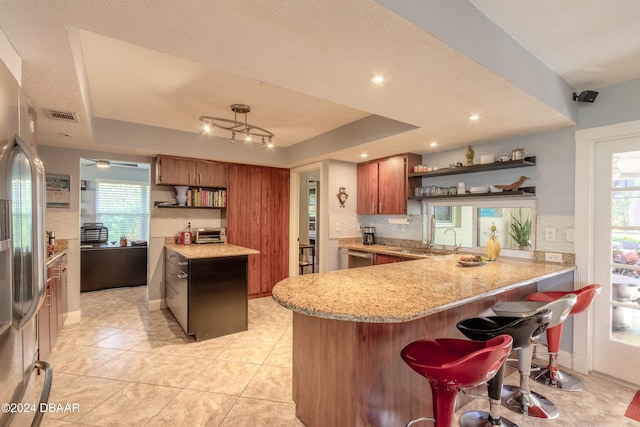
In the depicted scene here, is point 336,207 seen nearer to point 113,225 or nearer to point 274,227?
point 274,227

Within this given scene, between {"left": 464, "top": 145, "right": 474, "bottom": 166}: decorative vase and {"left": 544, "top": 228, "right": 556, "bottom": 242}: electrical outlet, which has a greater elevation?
{"left": 464, "top": 145, "right": 474, "bottom": 166}: decorative vase

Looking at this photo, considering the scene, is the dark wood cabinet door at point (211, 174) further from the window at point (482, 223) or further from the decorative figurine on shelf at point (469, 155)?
the decorative figurine on shelf at point (469, 155)

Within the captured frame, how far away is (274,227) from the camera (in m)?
5.21

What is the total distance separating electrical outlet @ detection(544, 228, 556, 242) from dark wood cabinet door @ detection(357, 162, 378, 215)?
2.04m

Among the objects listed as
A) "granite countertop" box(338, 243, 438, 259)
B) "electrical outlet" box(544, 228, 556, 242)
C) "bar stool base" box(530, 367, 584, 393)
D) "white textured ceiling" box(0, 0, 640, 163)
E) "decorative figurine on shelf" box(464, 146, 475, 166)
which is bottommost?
"bar stool base" box(530, 367, 584, 393)

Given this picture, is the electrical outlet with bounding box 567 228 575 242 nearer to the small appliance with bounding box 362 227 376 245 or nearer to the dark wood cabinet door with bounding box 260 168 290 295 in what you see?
the small appliance with bounding box 362 227 376 245

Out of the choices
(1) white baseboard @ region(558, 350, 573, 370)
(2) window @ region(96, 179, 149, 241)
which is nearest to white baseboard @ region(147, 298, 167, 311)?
(2) window @ region(96, 179, 149, 241)

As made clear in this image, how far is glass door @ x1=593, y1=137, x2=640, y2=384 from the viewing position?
254 centimetres

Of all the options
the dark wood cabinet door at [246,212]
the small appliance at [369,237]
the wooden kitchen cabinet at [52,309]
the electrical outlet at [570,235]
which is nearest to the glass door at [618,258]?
the electrical outlet at [570,235]

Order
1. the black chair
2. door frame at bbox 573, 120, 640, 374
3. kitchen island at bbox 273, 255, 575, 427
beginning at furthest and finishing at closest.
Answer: door frame at bbox 573, 120, 640, 374 → the black chair → kitchen island at bbox 273, 255, 575, 427

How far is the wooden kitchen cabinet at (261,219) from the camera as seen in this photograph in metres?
4.84

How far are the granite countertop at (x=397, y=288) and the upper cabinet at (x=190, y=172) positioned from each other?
3.05 m

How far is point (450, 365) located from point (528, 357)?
114 cm

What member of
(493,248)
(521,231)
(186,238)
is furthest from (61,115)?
(521,231)
